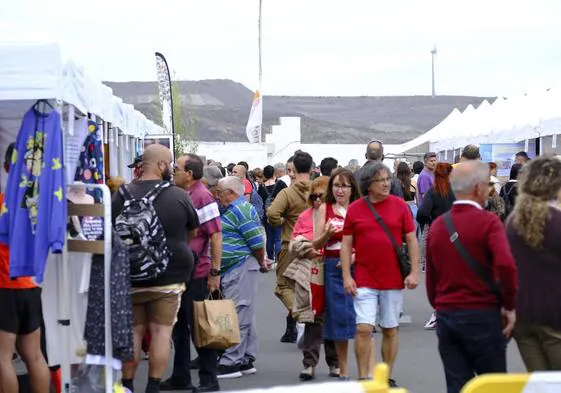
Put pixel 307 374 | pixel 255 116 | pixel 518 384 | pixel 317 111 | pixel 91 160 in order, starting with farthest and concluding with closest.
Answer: pixel 317 111
pixel 255 116
pixel 307 374
pixel 91 160
pixel 518 384

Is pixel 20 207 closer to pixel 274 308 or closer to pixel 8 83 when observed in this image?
pixel 8 83

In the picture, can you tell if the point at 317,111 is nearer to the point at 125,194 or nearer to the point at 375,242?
the point at 375,242

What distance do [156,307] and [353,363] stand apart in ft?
9.75

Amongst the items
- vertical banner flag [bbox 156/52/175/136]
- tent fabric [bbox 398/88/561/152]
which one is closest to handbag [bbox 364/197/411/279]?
tent fabric [bbox 398/88/561/152]

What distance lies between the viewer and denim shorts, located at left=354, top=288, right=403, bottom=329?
8352 millimetres

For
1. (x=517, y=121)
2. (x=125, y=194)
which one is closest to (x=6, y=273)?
(x=125, y=194)

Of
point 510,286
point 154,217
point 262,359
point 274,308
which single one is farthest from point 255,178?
point 510,286

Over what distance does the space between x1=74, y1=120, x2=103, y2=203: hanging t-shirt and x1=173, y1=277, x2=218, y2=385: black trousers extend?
52.7 inches

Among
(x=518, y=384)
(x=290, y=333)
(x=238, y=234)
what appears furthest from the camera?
(x=290, y=333)

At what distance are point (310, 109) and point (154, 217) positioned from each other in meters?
127

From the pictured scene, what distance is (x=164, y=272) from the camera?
792 centimetres

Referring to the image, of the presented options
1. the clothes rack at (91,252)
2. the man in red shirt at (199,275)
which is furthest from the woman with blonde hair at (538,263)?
the man in red shirt at (199,275)

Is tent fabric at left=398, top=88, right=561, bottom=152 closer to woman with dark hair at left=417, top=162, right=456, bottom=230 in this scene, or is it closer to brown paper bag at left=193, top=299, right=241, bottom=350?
woman with dark hair at left=417, top=162, right=456, bottom=230

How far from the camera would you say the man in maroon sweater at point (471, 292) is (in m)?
6.22
